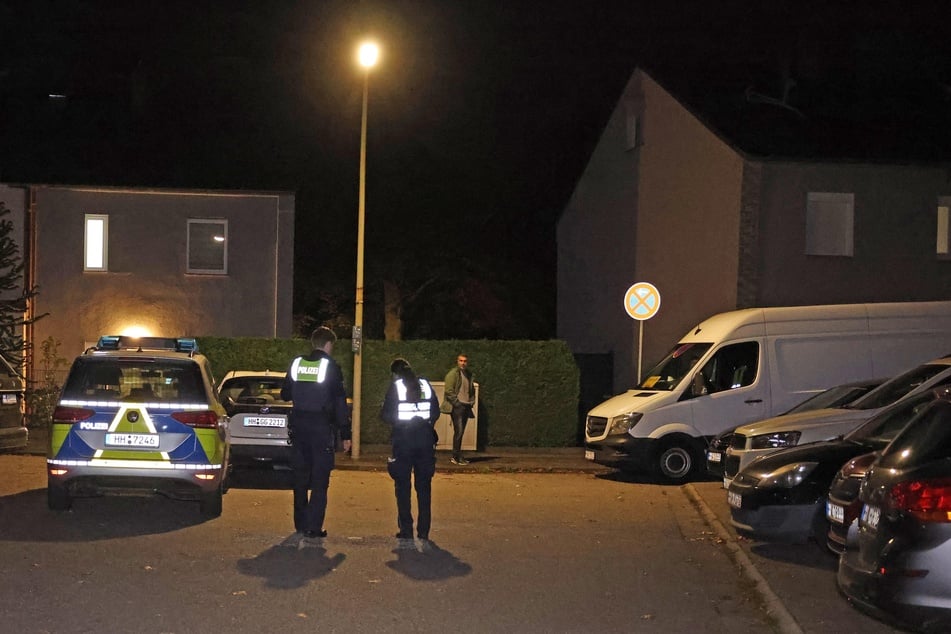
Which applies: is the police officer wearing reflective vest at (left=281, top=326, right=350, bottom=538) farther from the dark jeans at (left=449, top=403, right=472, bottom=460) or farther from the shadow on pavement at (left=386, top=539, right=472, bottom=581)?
the dark jeans at (left=449, top=403, right=472, bottom=460)

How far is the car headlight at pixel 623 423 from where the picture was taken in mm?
17875

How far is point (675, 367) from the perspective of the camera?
18.6 m

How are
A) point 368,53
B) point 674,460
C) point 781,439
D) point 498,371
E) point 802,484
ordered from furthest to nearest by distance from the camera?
1. point 498,371
2. point 368,53
3. point 674,460
4. point 781,439
5. point 802,484

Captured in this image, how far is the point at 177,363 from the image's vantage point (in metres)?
11.9

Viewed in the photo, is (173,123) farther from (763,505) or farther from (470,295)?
(763,505)

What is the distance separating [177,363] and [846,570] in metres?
7.12

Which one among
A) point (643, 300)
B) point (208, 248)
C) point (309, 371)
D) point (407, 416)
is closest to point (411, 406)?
point (407, 416)

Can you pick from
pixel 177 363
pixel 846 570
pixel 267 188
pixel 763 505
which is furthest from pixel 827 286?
pixel 846 570

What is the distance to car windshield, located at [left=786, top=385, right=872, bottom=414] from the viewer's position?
14805 mm

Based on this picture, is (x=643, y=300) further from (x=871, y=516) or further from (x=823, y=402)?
(x=871, y=516)

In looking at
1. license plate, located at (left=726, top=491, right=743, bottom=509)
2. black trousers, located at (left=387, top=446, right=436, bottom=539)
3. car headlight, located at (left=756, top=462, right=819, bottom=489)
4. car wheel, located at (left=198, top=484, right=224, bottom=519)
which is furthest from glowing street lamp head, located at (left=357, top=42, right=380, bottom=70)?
car headlight, located at (left=756, top=462, right=819, bottom=489)

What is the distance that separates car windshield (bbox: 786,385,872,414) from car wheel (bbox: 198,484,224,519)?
7.15 meters

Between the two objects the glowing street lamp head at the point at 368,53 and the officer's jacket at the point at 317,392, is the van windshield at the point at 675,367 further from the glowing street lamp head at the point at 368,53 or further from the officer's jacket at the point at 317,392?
the officer's jacket at the point at 317,392

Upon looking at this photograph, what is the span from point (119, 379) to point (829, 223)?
1678 cm
